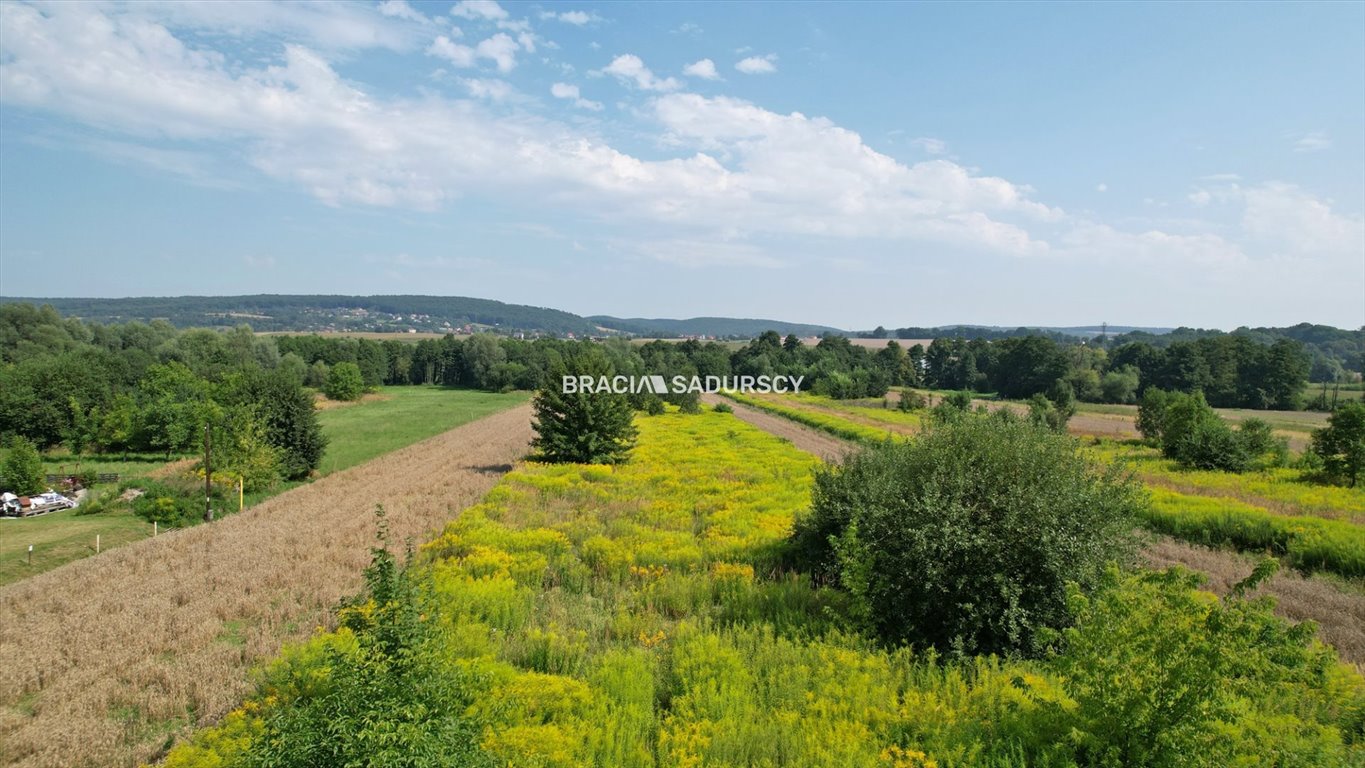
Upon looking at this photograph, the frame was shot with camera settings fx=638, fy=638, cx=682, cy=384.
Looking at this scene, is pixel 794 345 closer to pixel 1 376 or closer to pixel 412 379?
pixel 412 379

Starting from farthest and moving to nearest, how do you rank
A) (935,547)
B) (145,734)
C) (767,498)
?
(767,498) → (935,547) → (145,734)

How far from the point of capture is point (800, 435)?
4834 centimetres

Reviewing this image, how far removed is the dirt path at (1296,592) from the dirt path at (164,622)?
45.4 feet

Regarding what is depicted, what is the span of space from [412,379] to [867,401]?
275ft

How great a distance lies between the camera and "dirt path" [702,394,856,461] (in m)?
37.9

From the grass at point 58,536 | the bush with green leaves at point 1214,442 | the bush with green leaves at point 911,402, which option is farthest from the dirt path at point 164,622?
the bush with green leaves at point 911,402

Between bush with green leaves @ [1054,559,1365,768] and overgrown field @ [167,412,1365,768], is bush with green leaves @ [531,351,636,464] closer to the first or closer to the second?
overgrown field @ [167,412,1365,768]

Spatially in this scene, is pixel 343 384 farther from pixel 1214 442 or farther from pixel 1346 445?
pixel 1346 445

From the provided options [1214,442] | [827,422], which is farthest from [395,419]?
[1214,442]

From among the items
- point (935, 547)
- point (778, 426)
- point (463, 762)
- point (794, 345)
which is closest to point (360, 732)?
point (463, 762)

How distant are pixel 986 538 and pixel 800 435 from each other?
40.0 meters

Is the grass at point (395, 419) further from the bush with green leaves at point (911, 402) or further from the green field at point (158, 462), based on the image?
the bush with green leaves at point (911, 402)

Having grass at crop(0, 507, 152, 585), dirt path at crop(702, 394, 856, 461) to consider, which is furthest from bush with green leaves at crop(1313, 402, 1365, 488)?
grass at crop(0, 507, 152, 585)

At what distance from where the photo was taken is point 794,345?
14900cm
